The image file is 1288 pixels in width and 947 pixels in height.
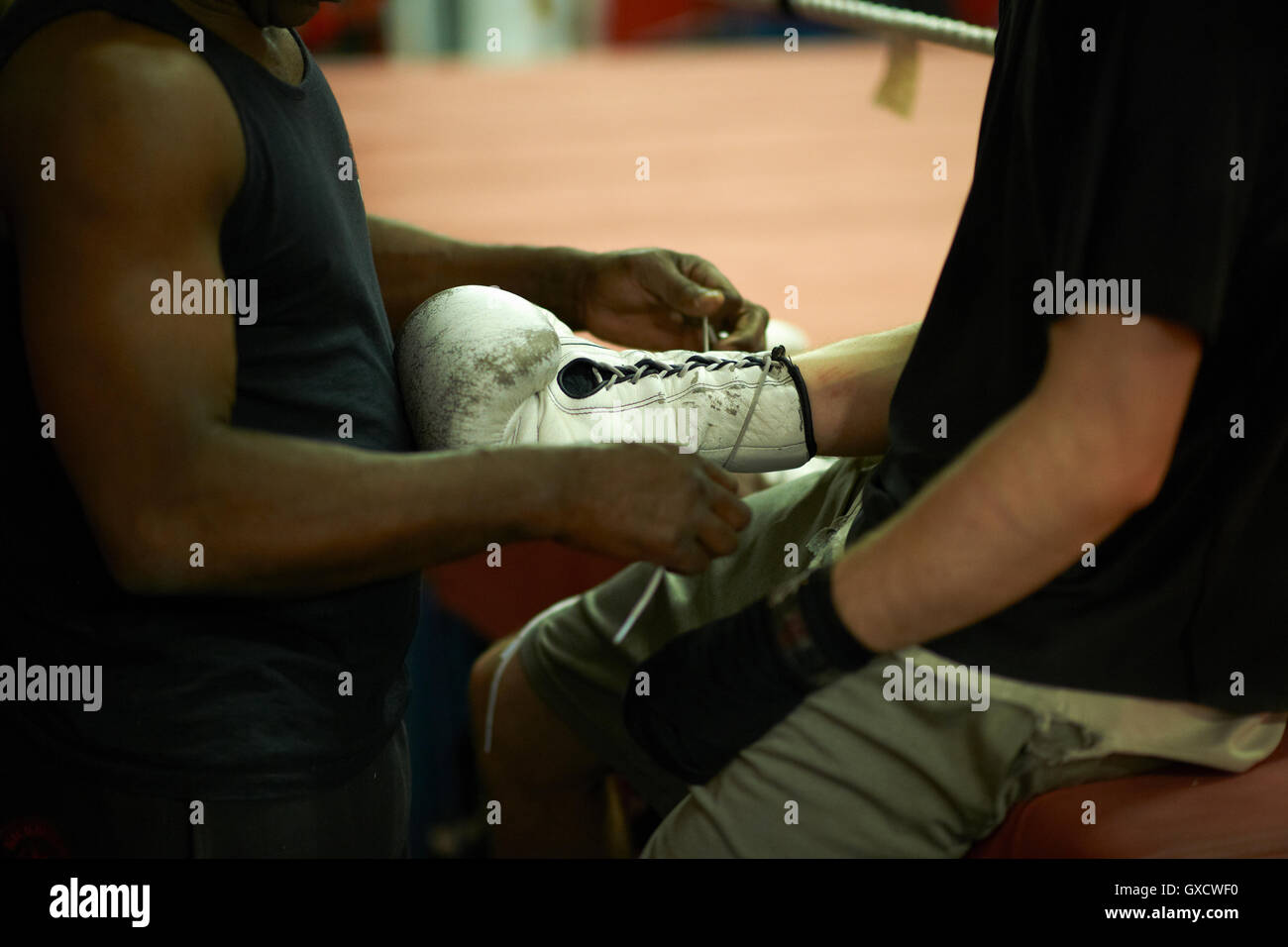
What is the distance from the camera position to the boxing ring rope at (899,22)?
134 centimetres

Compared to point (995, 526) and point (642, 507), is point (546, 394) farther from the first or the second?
point (995, 526)

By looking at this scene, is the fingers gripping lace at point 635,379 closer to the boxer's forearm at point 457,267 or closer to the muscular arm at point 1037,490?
the boxer's forearm at point 457,267

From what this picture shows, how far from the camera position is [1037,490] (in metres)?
0.66

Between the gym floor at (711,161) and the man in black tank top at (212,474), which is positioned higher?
the gym floor at (711,161)

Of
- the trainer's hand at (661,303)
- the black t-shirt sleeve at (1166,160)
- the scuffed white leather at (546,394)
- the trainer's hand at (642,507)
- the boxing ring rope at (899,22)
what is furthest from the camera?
the boxing ring rope at (899,22)

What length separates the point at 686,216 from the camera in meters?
2.98

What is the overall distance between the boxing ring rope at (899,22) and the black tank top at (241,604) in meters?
0.78

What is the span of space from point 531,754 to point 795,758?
352 mm

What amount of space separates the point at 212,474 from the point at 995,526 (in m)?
0.45

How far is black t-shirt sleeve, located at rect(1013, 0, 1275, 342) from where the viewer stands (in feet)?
2.00

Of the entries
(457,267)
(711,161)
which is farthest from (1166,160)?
(711,161)

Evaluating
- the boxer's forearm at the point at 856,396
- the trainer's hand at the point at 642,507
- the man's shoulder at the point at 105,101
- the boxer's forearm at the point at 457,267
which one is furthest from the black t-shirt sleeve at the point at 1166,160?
the boxer's forearm at the point at 457,267
